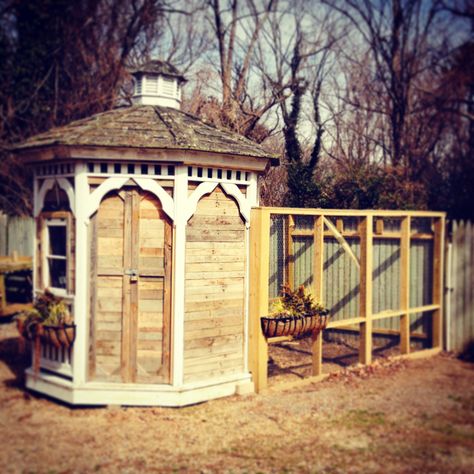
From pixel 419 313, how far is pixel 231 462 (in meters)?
6.40

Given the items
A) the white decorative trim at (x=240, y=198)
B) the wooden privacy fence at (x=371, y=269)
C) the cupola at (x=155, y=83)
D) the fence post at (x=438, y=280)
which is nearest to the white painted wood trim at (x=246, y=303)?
the white decorative trim at (x=240, y=198)

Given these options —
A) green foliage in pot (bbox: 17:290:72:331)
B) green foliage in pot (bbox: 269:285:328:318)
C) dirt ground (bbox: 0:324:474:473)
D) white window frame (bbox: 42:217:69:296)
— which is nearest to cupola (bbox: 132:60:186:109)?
white window frame (bbox: 42:217:69:296)

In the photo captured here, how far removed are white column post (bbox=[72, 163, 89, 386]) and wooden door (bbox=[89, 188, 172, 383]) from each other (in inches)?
3.7

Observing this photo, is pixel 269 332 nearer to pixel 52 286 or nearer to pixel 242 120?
pixel 52 286

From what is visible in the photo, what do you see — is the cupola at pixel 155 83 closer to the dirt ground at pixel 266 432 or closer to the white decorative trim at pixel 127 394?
the white decorative trim at pixel 127 394

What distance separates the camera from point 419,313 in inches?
430

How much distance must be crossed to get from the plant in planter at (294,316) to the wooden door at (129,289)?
1.64 meters

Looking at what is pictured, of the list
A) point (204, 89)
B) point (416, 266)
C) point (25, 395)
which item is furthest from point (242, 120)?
point (25, 395)

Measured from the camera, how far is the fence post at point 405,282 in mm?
10156

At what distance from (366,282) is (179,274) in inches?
145

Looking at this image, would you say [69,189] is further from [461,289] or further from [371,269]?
[461,289]

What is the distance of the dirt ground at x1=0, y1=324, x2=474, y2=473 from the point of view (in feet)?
18.8

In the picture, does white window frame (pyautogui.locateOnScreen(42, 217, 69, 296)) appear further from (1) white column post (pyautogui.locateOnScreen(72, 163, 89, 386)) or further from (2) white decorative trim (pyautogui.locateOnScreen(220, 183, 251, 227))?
(2) white decorative trim (pyautogui.locateOnScreen(220, 183, 251, 227))

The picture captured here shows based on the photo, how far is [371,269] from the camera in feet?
31.1
